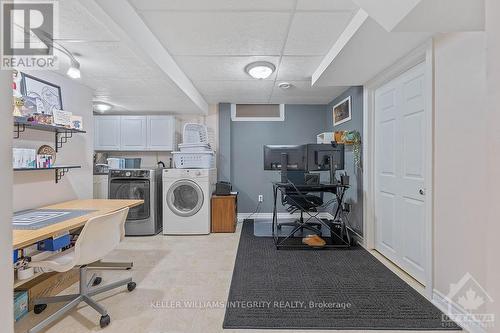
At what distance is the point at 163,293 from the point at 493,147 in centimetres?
238

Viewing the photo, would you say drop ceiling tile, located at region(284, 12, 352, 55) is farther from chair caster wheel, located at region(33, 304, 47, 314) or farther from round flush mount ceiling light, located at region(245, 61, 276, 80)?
chair caster wheel, located at region(33, 304, 47, 314)

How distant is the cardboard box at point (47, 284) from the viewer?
1895 mm

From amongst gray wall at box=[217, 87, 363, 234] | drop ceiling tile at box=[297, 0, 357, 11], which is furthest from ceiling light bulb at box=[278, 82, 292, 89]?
drop ceiling tile at box=[297, 0, 357, 11]

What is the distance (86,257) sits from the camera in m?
1.67

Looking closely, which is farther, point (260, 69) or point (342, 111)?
point (342, 111)

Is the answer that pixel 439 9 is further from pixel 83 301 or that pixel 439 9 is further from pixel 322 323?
pixel 83 301

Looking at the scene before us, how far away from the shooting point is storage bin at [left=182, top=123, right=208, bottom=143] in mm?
4097

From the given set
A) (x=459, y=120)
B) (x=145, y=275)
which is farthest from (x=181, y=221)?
(x=459, y=120)

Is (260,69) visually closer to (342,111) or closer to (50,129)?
(342,111)

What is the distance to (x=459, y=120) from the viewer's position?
1667 millimetres

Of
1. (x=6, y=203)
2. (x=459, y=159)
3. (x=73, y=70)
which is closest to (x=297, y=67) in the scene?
(x=459, y=159)

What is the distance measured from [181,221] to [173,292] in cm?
169

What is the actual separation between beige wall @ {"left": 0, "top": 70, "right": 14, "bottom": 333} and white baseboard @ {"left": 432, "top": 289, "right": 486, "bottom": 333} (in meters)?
2.48
